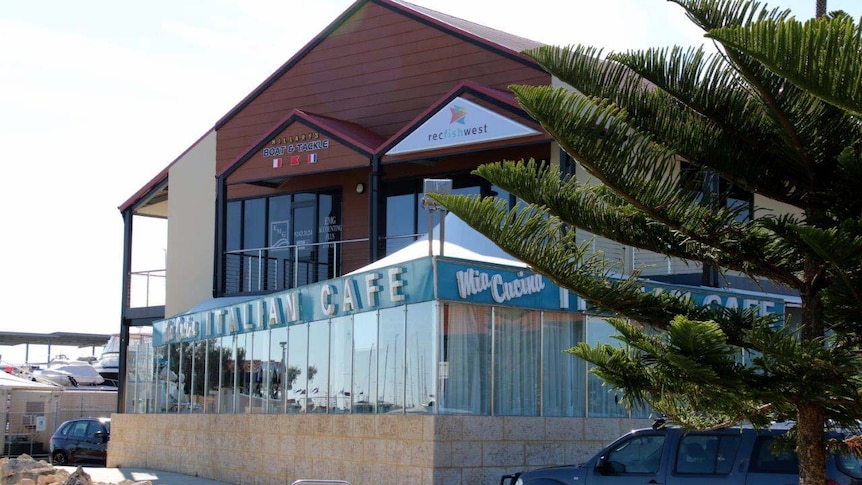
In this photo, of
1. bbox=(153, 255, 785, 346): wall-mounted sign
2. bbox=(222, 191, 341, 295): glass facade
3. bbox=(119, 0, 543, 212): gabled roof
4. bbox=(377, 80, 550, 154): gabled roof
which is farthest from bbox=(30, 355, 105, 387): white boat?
bbox=(377, 80, 550, 154): gabled roof

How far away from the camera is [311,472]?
16.4 metres

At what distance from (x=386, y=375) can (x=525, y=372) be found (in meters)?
1.94

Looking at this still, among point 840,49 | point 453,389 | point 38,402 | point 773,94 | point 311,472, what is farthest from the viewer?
point 38,402

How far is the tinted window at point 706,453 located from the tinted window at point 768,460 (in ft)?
0.75

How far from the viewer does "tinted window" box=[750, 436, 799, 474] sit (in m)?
10.5

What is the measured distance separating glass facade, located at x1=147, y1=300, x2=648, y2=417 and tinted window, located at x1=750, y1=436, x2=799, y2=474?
10.9 feet

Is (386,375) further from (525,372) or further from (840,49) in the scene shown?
(840,49)

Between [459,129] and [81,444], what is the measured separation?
14.0m

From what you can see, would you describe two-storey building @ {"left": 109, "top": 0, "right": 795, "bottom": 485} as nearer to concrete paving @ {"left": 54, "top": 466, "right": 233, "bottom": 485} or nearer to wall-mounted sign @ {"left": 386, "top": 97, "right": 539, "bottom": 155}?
wall-mounted sign @ {"left": 386, "top": 97, "right": 539, "bottom": 155}

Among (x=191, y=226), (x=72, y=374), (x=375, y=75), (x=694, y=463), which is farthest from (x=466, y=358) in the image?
(x=72, y=374)

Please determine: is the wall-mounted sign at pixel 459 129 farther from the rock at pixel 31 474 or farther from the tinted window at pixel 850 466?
the tinted window at pixel 850 466

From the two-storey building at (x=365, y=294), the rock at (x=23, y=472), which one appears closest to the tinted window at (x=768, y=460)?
the two-storey building at (x=365, y=294)

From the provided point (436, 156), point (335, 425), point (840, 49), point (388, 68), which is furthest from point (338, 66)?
point (840, 49)

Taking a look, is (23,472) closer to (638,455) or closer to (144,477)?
(144,477)
